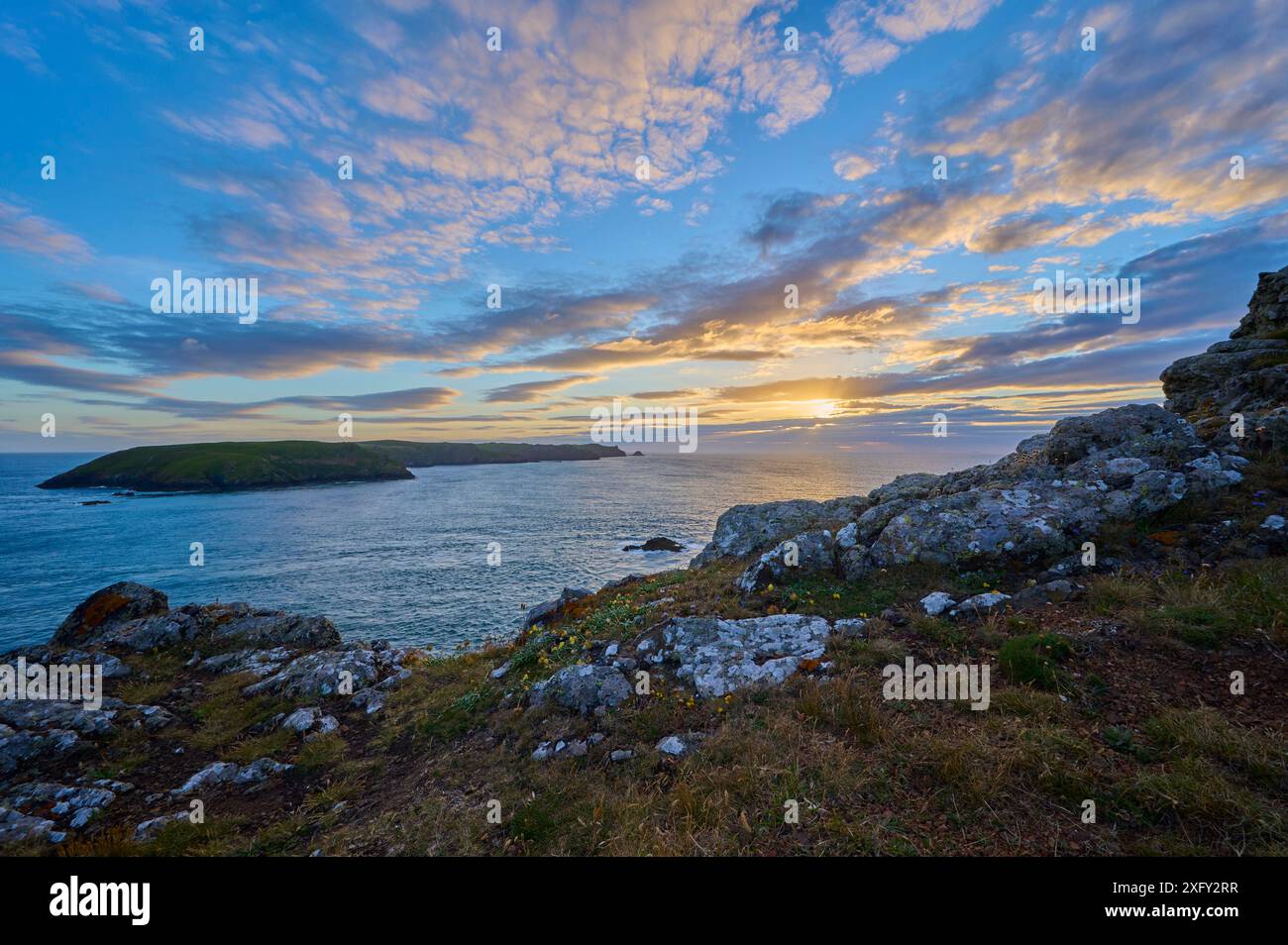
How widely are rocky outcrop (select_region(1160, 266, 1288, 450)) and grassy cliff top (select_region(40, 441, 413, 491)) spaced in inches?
6355

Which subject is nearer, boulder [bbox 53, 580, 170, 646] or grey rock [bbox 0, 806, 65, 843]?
grey rock [bbox 0, 806, 65, 843]

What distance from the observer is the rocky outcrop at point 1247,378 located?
13.3 meters

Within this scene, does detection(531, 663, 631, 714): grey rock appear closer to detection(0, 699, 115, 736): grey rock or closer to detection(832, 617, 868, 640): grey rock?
detection(832, 617, 868, 640): grey rock

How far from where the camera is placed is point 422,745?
32.4ft

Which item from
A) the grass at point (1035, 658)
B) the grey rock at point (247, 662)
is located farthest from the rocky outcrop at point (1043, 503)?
the grey rock at point (247, 662)

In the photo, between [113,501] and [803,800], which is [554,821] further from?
[113,501]

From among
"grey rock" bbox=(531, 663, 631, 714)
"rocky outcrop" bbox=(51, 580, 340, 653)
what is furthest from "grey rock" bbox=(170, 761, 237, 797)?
"rocky outcrop" bbox=(51, 580, 340, 653)

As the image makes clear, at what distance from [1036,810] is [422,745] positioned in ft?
35.7

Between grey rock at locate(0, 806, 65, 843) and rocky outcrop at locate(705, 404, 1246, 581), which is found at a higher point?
rocky outcrop at locate(705, 404, 1246, 581)

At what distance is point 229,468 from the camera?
123812 mm

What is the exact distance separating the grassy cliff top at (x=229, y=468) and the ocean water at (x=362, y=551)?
22.5m

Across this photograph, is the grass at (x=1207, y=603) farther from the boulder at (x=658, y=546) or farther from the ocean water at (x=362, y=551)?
the boulder at (x=658, y=546)

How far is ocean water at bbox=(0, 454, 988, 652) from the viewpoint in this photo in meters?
30.5
